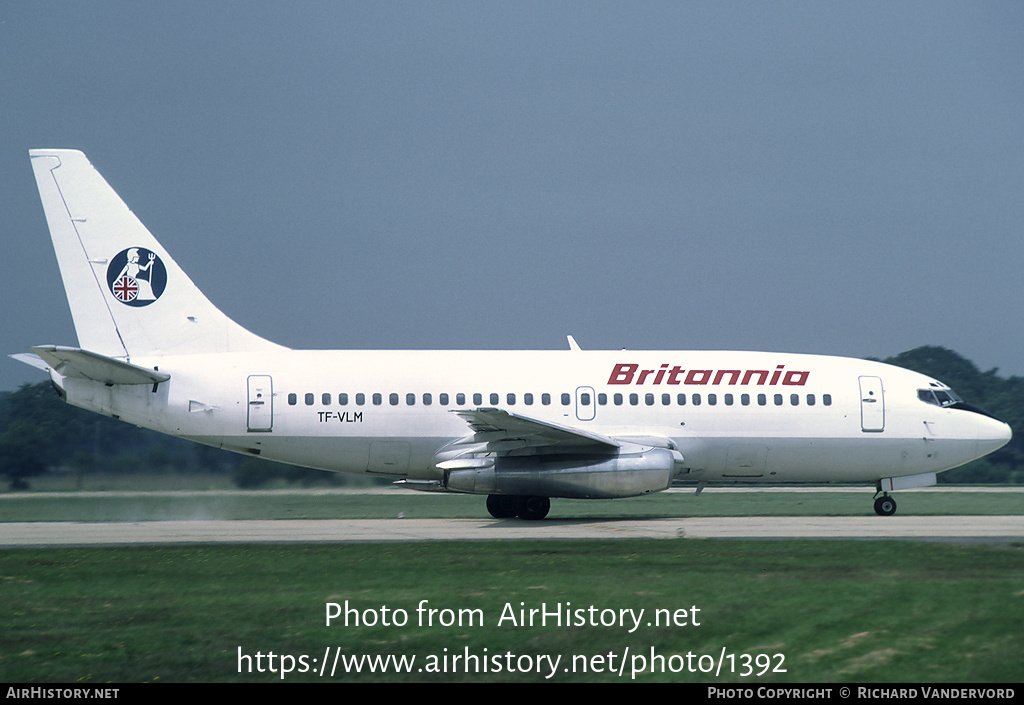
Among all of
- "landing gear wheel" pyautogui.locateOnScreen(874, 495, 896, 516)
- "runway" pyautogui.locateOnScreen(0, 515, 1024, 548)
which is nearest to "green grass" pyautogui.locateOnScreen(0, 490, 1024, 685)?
"runway" pyautogui.locateOnScreen(0, 515, 1024, 548)

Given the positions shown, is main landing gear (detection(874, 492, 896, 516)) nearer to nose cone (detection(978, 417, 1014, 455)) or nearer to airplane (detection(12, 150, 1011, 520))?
airplane (detection(12, 150, 1011, 520))

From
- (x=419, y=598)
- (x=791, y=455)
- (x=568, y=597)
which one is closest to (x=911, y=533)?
(x=791, y=455)

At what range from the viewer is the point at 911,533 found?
Result: 715 inches

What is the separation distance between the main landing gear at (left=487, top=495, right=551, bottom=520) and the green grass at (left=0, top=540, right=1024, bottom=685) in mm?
5859

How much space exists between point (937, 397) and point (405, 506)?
44.1 feet

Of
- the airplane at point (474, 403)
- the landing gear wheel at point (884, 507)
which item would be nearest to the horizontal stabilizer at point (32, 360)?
the airplane at point (474, 403)

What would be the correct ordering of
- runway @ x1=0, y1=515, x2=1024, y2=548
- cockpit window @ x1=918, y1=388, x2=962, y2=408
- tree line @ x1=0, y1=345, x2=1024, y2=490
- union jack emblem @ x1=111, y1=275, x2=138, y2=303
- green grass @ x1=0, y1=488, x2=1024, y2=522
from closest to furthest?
runway @ x1=0, y1=515, x2=1024, y2=548
union jack emblem @ x1=111, y1=275, x2=138, y2=303
green grass @ x1=0, y1=488, x2=1024, y2=522
cockpit window @ x1=918, y1=388, x2=962, y2=408
tree line @ x1=0, y1=345, x2=1024, y2=490

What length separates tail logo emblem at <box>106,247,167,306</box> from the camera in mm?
22359

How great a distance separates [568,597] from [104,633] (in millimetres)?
4855

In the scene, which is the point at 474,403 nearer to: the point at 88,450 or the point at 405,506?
the point at 405,506

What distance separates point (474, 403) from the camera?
74.1ft

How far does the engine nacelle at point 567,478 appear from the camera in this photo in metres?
20.9

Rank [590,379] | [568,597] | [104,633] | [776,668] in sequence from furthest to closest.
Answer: [590,379], [568,597], [104,633], [776,668]

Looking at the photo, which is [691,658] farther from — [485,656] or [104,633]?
[104,633]
